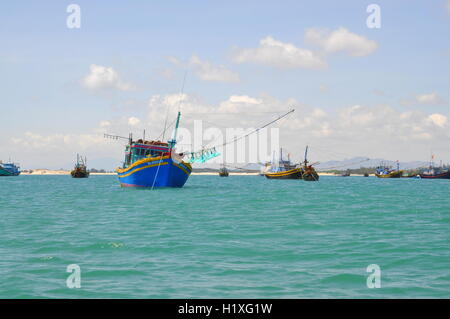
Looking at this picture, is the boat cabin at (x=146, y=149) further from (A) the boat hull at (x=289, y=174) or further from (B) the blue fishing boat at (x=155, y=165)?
(A) the boat hull at (x=289, y=174)

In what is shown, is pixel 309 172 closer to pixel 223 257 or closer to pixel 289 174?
pixel 289 174

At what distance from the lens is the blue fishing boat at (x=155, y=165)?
5703 centimetres

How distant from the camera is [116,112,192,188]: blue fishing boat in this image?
57.0m

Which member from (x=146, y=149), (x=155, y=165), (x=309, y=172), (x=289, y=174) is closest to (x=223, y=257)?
(x=155, y=165)

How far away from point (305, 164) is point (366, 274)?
12649 cm

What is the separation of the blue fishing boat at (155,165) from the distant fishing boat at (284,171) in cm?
8745

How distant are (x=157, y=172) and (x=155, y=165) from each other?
1254 mm

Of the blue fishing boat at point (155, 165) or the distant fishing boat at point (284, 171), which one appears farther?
the distant fishing boat at point (284, 171)

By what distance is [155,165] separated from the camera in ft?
188

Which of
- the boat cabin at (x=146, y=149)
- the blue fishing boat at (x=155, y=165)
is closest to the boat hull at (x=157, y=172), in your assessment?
the blue fishing boat at (x=155, y=165)

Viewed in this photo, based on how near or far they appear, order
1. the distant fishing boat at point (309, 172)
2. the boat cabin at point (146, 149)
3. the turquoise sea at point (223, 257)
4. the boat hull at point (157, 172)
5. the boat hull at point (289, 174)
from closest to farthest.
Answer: the turquoise sea at point (223, 257) < the boat hull at point (157, 172) < the boat cabin at point (146, 149) < the distant fishing boat at point (309, 172) < the boat hull at point (289, 174)

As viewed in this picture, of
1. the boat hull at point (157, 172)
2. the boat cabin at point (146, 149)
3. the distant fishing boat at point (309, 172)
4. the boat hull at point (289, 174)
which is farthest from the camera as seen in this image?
the boat hull at point (289, 174)

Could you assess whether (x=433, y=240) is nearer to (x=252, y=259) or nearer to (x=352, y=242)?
(x=352, y=242)
